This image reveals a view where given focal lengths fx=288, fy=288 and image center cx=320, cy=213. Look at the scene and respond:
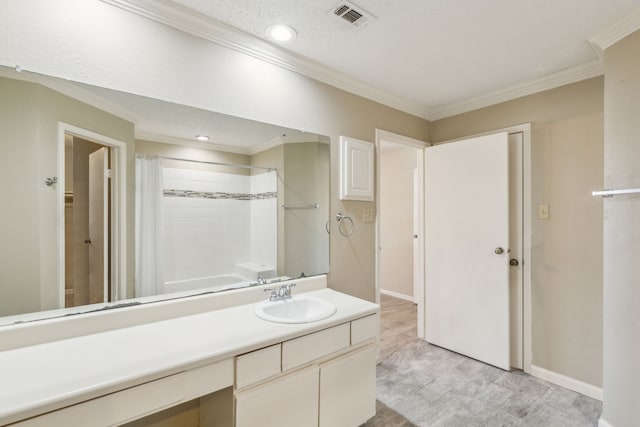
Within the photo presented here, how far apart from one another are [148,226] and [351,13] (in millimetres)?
1538

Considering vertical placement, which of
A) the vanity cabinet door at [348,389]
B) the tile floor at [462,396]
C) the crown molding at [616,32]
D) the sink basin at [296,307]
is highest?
the crown molding at [616,32]

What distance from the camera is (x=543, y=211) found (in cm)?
226

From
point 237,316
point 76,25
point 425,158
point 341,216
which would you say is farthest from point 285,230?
point 425,158

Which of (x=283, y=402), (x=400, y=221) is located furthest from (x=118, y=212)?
(x=400, y=221)

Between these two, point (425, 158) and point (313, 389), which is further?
point (425, 158)

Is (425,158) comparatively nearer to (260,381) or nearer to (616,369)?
(616,369)

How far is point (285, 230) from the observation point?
2004mm

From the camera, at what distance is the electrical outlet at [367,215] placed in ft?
7.86

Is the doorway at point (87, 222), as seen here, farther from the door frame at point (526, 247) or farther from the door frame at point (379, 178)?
the door frame at point (526, 247)

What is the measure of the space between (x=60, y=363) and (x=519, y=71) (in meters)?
3.09

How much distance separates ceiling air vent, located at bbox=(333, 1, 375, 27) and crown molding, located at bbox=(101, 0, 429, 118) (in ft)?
1.55

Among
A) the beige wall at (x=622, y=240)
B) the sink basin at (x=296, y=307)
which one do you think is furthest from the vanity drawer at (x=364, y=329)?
the beige wall at (x=622, y=240)

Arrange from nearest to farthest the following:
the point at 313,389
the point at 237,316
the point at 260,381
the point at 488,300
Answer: the point at 260,381 → the point at 313,389 → the point at 237,316 → the point at 488,300

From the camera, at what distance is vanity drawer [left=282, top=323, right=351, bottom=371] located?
1.30 meters
